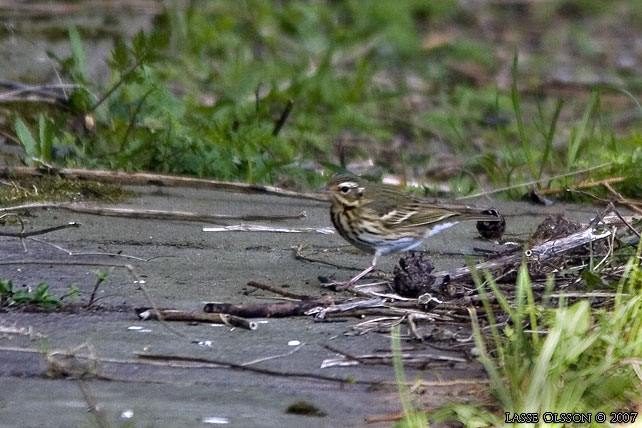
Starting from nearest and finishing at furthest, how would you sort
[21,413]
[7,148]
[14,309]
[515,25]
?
[21,413] < [14,309] < [7,148] < [515,25]

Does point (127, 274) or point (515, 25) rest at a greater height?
point (127, 274)

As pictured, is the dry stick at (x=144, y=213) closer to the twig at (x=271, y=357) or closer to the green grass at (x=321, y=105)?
the green grass at (x=321, y=105)

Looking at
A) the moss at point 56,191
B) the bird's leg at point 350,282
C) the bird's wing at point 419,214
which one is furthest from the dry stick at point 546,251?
the moss at point 56,191

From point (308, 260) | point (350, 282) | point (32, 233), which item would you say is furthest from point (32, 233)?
point (350, 282)

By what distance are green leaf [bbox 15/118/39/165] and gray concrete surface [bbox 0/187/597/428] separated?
0.54 m

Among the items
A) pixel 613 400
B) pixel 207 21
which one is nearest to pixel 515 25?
pixel 207 21

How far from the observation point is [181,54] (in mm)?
10031

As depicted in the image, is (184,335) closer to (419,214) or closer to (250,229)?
(250,229)

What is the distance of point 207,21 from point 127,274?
646 centimetres

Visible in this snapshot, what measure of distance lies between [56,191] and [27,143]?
1.37 feet

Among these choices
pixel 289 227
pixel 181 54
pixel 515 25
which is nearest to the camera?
pixel 289 227

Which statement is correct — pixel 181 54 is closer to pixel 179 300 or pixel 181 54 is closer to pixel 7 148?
pixel 7 148

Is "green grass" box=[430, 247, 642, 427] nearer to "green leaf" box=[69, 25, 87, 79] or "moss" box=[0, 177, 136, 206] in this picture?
"moss" box=[0, 177, 136, 206]

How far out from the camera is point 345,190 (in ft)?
18.6
